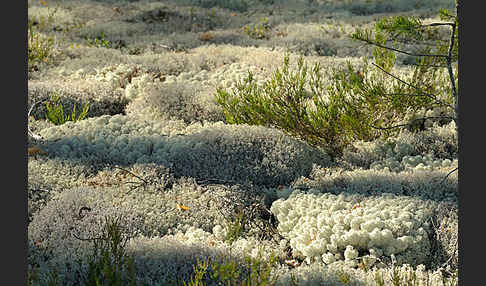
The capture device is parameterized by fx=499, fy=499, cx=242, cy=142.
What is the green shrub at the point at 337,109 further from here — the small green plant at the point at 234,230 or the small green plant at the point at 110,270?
the small green plant at the point at 110,270

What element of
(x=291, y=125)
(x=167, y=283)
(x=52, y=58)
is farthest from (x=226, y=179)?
(x=52, y=58)

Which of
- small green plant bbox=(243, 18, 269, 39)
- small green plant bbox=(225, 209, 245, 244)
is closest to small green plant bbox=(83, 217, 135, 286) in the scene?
small green plant bbox=(225, 209, 245, 244)

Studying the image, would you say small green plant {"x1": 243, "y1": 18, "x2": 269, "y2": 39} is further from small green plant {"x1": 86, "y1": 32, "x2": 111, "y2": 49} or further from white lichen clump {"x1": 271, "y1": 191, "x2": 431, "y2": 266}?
white lichen clump {"x1": 271, "y1": 191, "x2": 431, "y2": 266}

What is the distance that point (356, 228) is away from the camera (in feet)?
11.7

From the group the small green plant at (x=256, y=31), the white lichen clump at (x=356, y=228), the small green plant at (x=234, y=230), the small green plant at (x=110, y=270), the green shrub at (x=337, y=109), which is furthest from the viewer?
the small green plant at (x=256, y=31)

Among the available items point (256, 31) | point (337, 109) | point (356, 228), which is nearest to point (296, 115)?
point (337, 109)

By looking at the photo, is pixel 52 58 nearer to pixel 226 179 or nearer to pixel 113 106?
pixel 113 106

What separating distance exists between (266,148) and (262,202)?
81 centimetres

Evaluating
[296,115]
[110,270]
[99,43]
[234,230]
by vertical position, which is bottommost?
[234,230]

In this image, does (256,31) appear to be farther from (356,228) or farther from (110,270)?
(110,270)

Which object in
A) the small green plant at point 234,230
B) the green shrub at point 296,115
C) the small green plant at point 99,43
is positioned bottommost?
the small green plant at point 234,230

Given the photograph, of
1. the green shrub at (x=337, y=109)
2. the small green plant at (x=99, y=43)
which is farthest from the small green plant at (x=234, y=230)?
the small green plant at (x=99, y=43)

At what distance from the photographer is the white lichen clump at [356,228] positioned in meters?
3.44

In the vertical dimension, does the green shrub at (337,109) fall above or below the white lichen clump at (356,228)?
above
